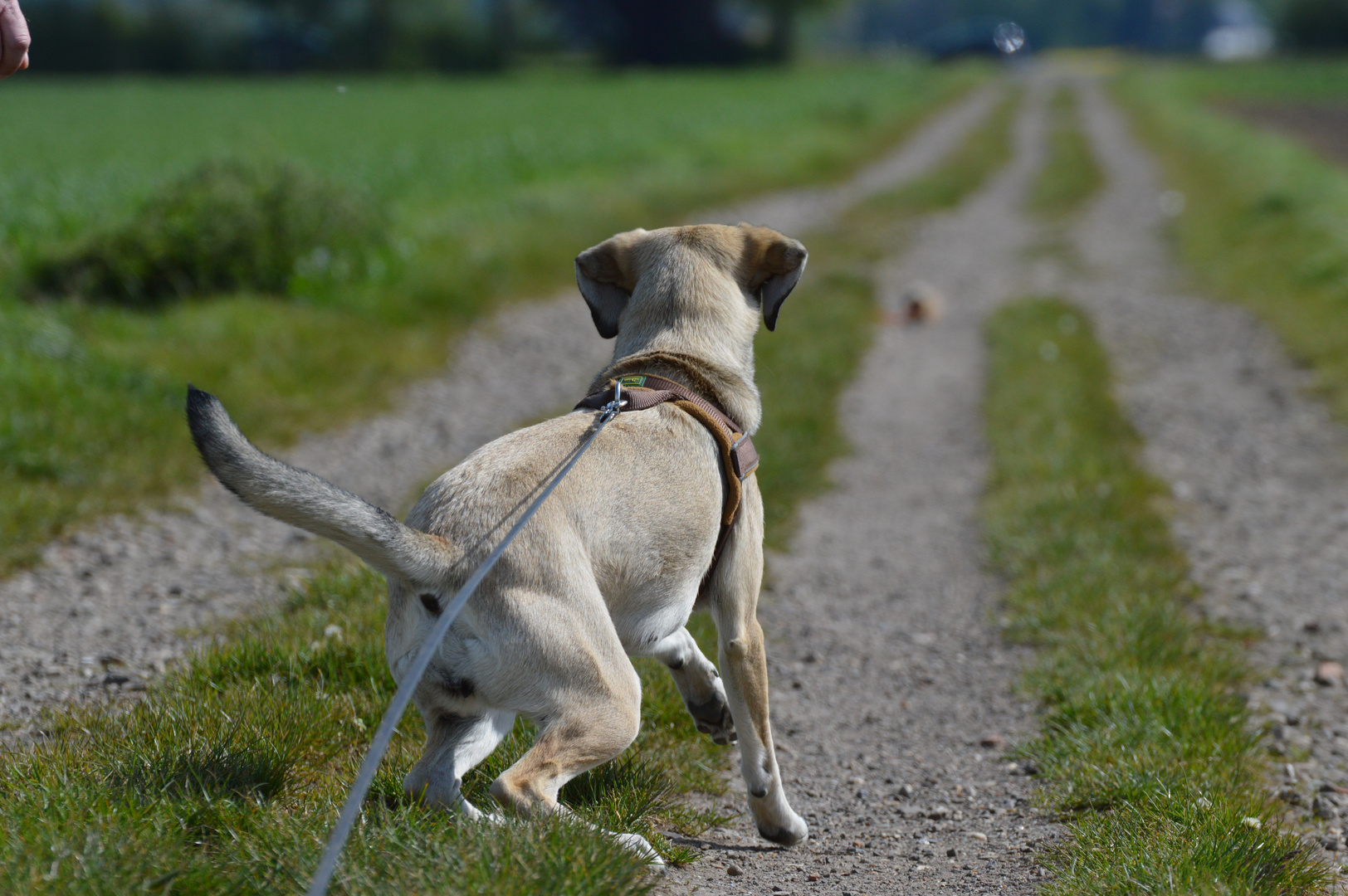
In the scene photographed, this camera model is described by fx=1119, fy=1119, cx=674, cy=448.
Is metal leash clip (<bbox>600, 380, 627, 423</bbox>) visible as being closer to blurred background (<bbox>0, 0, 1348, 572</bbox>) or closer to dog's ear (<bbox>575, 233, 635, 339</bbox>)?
dog's ear (<bbox>575, 233, 635, 339</bbox>)

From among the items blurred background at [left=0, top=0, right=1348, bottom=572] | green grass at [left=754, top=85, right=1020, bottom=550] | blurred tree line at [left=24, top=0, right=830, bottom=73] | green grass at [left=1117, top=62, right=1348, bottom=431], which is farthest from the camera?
blurred tree line at [left=24, top=0, right=830, bottom=73]

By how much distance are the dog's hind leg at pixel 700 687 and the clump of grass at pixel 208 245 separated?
6.93 meters

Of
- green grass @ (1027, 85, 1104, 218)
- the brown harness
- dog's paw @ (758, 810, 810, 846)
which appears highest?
the brown harness

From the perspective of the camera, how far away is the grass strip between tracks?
93.1 inches

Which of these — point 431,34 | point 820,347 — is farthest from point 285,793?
point 431,34

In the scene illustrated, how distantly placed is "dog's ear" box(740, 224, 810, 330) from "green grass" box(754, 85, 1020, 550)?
493mm

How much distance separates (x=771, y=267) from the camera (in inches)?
146

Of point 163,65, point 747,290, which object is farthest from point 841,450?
point 163,65

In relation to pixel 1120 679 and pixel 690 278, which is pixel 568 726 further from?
pixel 1120 679

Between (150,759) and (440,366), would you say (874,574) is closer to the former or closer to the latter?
(150,759)

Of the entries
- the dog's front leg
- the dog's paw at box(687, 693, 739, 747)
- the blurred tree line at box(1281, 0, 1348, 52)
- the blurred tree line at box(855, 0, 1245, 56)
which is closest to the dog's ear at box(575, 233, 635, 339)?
the dog's front leg

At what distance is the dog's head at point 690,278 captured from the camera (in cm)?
362

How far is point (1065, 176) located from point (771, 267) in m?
20.1

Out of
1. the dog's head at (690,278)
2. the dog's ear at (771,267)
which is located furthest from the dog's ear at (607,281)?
the dog's ear at (771,267)
